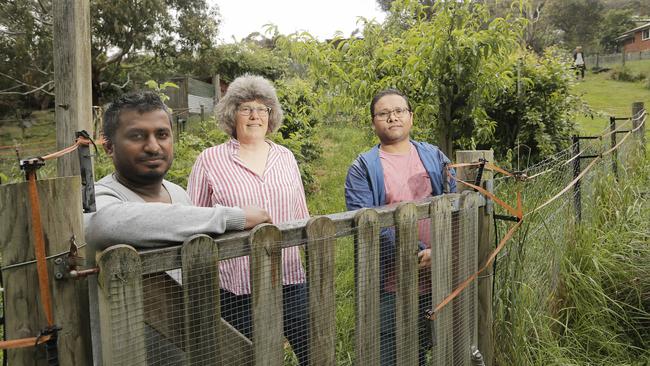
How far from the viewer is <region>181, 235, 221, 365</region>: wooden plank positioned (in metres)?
1.33

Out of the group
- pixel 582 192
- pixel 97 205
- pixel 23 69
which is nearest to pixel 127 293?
pixel 97 205

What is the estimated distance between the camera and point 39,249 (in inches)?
43.6

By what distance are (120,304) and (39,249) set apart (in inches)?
9.1

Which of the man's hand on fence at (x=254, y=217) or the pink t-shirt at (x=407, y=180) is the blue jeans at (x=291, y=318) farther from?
the pink t-shirt at (x=407, y=180)

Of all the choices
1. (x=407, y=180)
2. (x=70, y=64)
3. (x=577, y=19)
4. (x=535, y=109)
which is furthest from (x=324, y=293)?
(x=577, y=19)

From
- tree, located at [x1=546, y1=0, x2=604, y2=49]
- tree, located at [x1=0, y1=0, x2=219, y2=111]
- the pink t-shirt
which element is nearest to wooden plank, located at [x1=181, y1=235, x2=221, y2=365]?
the pink t-shirt

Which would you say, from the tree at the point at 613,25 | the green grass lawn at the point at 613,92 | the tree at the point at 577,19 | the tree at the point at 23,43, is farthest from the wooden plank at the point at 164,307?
the tree at the point at 613,25

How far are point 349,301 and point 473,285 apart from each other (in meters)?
1.16

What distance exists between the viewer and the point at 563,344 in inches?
117

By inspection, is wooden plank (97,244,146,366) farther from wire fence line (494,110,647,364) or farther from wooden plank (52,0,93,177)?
wooden plank (52,0,93,177)

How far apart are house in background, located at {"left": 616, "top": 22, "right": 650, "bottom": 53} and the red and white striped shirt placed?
5018 cm

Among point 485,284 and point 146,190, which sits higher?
point 146,190

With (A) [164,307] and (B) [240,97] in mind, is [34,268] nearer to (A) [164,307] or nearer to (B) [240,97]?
(A) [164,307]

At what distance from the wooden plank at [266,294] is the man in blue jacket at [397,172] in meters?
0.76
